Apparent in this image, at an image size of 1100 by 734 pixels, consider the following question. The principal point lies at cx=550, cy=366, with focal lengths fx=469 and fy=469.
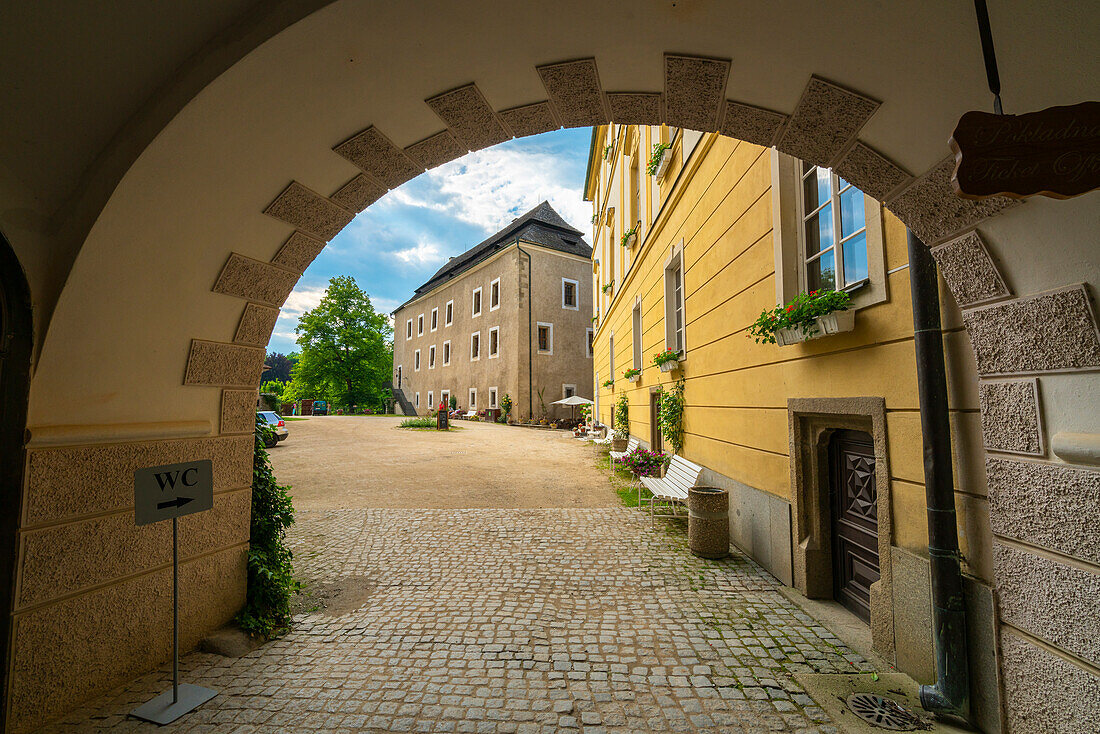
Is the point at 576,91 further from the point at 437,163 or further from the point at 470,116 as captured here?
the point at 437,163

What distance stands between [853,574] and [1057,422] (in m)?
A: 2.59

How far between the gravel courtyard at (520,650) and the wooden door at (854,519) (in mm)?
488

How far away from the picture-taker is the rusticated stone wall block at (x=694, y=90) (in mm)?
2535

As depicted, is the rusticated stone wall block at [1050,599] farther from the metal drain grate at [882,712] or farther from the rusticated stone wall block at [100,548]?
the rusticated stone wall block at [100,548]

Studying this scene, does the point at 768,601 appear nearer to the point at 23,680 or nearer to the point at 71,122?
the point at 23,680

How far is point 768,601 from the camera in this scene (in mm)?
4340

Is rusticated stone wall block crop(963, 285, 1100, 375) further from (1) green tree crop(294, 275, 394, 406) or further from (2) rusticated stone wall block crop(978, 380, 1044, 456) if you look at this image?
(1) green tree crop(294, 275, 394, 406)

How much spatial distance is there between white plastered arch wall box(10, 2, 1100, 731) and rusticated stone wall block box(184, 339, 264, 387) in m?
0.02

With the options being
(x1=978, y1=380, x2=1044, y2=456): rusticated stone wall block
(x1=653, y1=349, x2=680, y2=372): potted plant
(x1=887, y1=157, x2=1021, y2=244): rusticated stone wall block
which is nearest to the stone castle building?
(x1=653, y1=349, x2=680, y2=372): potted plant

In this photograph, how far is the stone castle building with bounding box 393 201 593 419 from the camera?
102ft

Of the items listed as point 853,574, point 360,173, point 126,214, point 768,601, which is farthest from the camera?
point 768,601

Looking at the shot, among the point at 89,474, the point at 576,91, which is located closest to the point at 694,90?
the point at 576,91

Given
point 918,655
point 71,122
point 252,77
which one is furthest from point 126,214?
point 918,655

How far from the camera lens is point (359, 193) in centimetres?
352
